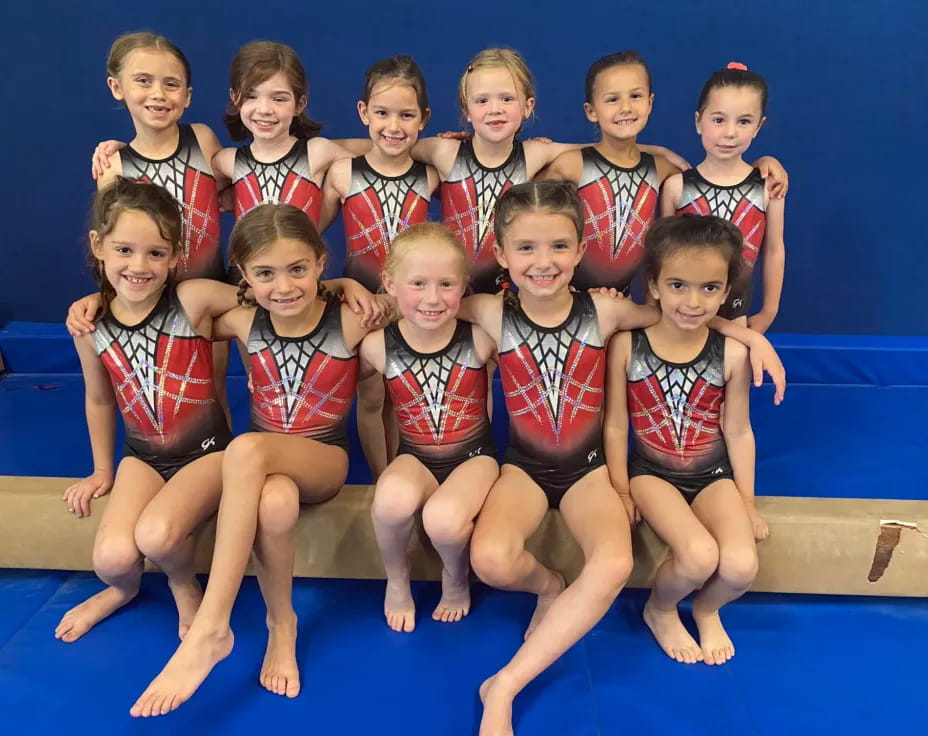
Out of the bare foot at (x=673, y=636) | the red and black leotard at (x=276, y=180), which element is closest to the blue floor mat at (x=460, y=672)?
the bare foot at (x=673, y=636)

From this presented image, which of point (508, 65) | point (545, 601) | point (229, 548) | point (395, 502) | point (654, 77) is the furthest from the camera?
point (654, 77)

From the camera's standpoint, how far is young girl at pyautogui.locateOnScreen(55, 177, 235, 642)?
1758 millimetres

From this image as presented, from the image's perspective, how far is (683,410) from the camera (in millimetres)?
1880

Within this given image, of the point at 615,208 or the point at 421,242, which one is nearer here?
the point at 421,242

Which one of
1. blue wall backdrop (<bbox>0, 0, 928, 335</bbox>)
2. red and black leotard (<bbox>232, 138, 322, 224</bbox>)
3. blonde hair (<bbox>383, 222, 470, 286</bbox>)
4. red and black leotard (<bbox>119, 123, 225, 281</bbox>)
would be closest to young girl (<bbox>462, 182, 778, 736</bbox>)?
blonde hair (<bbox>383, 222, 470, 286</bbox>)

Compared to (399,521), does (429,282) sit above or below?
above

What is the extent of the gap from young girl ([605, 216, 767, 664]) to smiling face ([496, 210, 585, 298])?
23cm

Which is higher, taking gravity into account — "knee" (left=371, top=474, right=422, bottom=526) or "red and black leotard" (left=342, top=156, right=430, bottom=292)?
"red and black leotard" (left=342, top=156, right=430, bottom=292)

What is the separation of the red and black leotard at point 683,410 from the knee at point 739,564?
235mm

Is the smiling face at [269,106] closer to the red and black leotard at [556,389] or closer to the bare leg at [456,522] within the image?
the red and black leotard at [556,389]

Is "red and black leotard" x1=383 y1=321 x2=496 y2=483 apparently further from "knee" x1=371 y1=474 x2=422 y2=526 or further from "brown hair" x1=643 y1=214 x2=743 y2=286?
"brown hair" x1=643 y1=214 x2=743 y2=286

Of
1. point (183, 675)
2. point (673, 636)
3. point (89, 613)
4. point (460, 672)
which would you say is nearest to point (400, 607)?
point (460, 672)

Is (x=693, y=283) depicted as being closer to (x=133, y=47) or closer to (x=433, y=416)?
(x=433, y=416)

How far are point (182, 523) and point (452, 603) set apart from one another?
698 mm
